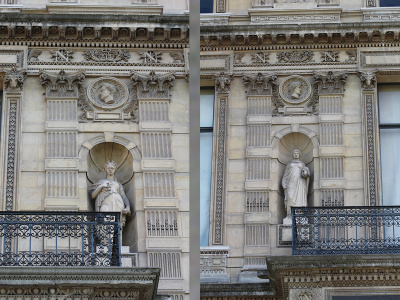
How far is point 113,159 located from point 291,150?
10.5 feet

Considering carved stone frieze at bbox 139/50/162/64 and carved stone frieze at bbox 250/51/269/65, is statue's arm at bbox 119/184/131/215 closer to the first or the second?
carved stone frieze at bbox 139/50/162/64

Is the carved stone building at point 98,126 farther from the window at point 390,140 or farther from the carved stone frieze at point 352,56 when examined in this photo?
the window at point 390,140

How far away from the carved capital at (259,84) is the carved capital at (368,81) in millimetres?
1591

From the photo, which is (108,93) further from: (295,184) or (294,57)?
(295,184)

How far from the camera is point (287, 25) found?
102 feet

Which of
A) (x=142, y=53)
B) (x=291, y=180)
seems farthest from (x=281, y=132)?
(x=142, y=53)

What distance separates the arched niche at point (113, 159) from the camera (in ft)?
99.1

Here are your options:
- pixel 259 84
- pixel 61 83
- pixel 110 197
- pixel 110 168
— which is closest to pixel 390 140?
pixel 259 84

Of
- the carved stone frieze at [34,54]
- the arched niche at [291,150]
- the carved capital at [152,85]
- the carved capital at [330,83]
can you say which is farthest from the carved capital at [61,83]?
the carved capital at [330,83]

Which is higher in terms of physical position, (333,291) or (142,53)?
(142,53)

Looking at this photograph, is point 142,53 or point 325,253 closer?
point 325,253

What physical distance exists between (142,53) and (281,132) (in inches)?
116

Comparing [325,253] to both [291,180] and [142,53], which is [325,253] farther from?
[142,53]

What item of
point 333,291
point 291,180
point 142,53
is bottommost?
point 333,291
